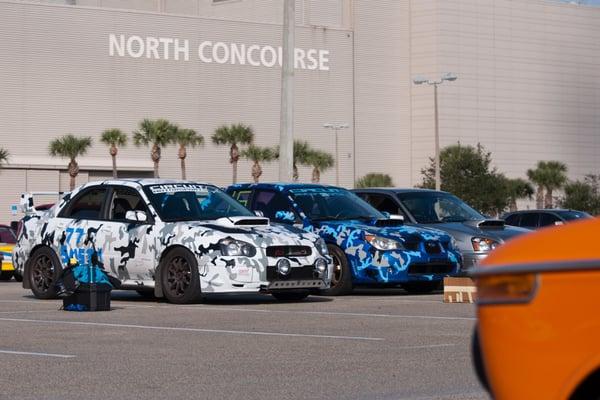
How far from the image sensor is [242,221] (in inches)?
730

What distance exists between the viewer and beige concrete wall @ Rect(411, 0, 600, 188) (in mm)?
113000

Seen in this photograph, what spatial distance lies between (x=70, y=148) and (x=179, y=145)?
875 centimetres

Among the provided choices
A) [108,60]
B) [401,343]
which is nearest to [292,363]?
[401,343]

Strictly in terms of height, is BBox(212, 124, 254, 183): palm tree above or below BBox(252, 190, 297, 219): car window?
above

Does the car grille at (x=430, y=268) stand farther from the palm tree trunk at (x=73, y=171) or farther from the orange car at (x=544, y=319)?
the palm tree trunk at (x=73, y=171)

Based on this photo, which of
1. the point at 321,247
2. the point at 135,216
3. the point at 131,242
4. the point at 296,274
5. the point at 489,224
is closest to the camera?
the point at 296,274

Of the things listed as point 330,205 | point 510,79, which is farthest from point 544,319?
point 510,79

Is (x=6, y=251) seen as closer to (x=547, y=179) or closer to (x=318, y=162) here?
(x=318, y=162)

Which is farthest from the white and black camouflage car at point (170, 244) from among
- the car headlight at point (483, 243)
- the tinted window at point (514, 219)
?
the tinted window at point (514, 219)

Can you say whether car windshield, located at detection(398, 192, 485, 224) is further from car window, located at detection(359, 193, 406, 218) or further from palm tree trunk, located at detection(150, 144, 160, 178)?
palm tree trunk, located at detection(150, 144, 160, 178)

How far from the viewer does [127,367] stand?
34.8 ft

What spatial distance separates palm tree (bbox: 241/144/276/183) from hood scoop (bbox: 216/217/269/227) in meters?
78.6

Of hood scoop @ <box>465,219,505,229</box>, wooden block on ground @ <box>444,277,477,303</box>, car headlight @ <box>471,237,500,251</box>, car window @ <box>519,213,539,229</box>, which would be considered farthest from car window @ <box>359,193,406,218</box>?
car window @ <box>519,213,539,229</box>

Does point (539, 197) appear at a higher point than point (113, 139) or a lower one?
lower
